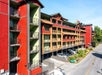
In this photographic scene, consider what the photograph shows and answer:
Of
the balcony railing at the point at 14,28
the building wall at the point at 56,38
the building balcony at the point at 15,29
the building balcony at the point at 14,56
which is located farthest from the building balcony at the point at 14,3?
the building wall at the point at 56,38

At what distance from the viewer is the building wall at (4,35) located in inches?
1102

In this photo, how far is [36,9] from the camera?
37.2m

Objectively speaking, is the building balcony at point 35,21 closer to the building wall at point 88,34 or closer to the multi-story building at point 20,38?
the multi-story building at point 20,38

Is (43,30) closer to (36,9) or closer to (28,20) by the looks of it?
(36,9)

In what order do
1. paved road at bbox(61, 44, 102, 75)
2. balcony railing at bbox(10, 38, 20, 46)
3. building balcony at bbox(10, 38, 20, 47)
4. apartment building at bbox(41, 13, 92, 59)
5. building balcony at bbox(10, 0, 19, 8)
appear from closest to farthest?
1. building balcony at bbox(10, 0, 19, 8)
2. building balcony at bbox(10, 38, 20, 47)
3. balcony railing at bbox(10, 38, 20, 46)
4. paved road at bbox(61, 44, 102, 75)
5. apartment building at bbox(41, 13, 92, 59)

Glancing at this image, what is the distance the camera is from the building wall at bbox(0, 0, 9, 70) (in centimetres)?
2800

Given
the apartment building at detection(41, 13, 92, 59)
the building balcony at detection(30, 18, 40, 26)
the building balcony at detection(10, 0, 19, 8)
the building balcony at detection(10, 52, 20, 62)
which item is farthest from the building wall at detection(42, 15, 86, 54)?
the building balcony at detection(10, 0, 19, 8)

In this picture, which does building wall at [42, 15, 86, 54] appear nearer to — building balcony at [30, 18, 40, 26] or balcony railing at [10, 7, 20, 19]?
building balcony at [30, 18, 40, 26]

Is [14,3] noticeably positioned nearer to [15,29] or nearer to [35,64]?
[15,29]

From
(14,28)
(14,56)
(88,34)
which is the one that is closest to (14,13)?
(14,28)

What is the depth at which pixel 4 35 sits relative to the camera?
2856 cm

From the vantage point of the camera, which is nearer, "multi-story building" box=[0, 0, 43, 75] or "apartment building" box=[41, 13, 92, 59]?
"multi-story building" box=[0, 0, 43, 75]

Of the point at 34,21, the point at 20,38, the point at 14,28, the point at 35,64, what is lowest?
the point at 35,64

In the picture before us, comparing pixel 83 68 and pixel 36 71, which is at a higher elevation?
pixel 36 71
